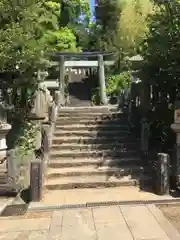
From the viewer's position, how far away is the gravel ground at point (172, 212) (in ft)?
19.6

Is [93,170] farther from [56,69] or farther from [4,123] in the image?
[56,69]

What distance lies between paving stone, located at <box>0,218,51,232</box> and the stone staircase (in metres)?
2.12

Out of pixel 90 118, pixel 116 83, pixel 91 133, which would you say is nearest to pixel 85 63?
pixel 116 83

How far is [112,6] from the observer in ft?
108

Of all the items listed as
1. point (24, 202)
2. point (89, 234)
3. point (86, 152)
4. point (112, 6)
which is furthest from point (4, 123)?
point (112, 6)

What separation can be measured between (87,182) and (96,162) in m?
1.21

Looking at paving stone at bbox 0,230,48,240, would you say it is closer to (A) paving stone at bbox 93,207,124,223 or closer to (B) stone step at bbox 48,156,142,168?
(A) paving stone at bbox 93,207,124,223

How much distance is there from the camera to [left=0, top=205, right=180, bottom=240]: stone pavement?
17.9 feet

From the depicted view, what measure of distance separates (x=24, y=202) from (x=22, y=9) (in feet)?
15.4

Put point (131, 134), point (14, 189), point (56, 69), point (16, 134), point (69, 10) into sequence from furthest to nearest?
point (69, 10)
point (56, 69)
point (131, 134)
point (16, 134)
point (14, 189)

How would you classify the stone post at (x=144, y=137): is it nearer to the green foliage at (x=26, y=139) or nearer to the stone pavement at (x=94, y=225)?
the green foliage at (x=26, y=139)

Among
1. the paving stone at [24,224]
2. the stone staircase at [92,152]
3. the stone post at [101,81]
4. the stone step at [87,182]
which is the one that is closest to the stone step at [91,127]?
the stone staircase at [92,152]

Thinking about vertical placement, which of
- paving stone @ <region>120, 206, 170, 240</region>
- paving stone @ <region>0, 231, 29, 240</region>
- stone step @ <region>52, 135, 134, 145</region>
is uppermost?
stone step @ <region>52, 135, 134, 145</region>

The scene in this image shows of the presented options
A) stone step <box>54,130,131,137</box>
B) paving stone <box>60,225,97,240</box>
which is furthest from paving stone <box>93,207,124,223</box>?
stone step <box>54,130,131,137</box>
